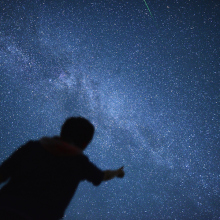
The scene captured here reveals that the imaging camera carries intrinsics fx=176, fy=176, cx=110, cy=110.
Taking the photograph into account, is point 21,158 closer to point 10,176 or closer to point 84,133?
point 10,176

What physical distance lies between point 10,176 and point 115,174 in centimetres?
82

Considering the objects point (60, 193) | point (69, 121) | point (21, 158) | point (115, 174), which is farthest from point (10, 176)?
point (115, 174)

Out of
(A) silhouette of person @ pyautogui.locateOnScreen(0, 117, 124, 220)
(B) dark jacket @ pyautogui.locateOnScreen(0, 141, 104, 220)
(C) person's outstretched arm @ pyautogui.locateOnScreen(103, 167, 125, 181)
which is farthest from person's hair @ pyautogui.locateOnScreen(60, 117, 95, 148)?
(C) person's outstretched arm @ pyautogui.locateOnScreen(103, 167, 125, 181)

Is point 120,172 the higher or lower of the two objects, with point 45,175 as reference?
lower

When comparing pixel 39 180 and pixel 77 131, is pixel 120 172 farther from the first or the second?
pixel 39 180

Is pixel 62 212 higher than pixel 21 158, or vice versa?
pixel 21 158

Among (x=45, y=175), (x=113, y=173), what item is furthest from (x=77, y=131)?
(x=113, y=173)

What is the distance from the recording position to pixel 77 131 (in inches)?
53.4

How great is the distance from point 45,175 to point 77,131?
0.37 meters

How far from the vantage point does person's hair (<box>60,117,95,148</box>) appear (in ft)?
4.42

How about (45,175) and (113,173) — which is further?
(113,173)

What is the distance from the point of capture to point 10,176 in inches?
47.5

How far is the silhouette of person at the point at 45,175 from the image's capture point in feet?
3.51

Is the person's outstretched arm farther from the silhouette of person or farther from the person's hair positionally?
the person's hair
